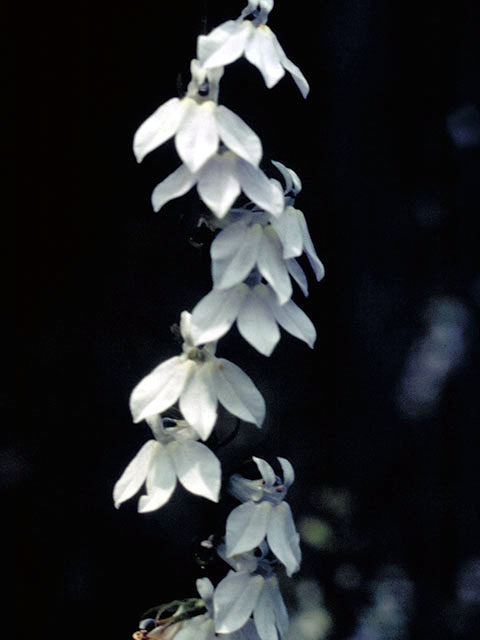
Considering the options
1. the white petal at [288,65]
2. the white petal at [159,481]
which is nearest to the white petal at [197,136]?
the white petal at [288,65]

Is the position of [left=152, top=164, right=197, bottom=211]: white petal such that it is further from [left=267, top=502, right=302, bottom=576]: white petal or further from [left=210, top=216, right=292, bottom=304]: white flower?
[left=267, top=502, right=302, bottom=576]: white petal

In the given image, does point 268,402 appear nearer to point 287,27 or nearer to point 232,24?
point 287,27

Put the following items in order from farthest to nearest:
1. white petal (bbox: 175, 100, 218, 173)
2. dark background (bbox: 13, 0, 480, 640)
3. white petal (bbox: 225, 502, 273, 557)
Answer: dark background (bbox: 13, 0, 480, 640), white petal (bbox: 225, 502, 273, 557), white petal (bbox: 175, 100, 218, 173)

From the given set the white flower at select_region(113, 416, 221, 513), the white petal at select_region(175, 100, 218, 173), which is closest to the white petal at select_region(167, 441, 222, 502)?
the white flower at select_region(113, 416, 221, 513)

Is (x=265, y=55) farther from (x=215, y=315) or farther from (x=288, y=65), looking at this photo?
(x=215, y=315)

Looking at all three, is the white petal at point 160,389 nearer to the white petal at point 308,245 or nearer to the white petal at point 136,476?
the white petal at point 136,476

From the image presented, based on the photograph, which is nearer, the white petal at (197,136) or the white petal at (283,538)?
the white petal at (197,136)

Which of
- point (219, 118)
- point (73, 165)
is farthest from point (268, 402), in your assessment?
point (219, 118)
